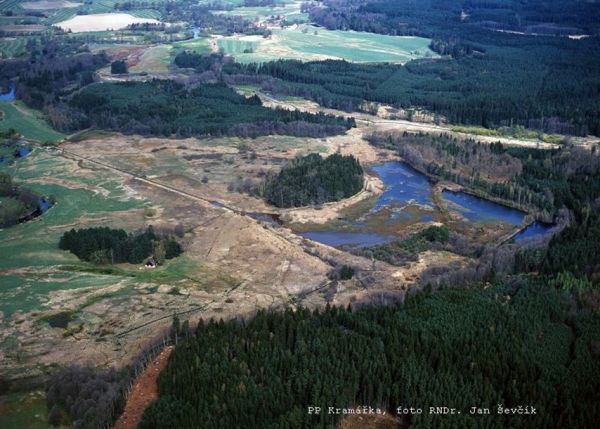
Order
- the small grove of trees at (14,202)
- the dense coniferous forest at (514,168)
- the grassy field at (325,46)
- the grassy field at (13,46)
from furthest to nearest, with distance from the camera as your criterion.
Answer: the grassy field at (325,46), the grassy field at (13,46), the dense coniferous forest at (514,168), the small grove of trees at (14,202)

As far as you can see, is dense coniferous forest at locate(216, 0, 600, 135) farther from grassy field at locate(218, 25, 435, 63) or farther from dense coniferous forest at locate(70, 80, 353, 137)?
dense coniferous forest at locate(70, 80, 353, 137)

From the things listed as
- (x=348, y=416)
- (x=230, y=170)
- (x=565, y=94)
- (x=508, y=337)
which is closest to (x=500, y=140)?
(x=565, y=94)

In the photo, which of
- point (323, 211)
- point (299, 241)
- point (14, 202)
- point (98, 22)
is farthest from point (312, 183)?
point (98, 22)

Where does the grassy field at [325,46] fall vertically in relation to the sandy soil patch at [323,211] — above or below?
above

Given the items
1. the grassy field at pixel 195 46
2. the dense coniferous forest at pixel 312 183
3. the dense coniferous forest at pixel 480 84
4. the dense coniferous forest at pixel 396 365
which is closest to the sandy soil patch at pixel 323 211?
the dense coniferous forest at pixel 312 183

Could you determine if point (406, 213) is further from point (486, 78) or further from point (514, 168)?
point (486, 78)

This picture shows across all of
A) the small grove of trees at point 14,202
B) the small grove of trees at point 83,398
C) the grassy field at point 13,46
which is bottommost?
the small grove of trees at point 83,398

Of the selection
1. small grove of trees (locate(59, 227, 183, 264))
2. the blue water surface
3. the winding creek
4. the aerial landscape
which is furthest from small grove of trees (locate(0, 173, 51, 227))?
the blue water surface

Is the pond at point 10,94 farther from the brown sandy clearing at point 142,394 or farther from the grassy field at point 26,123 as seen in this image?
the brown sandy clearing at point 142,394
